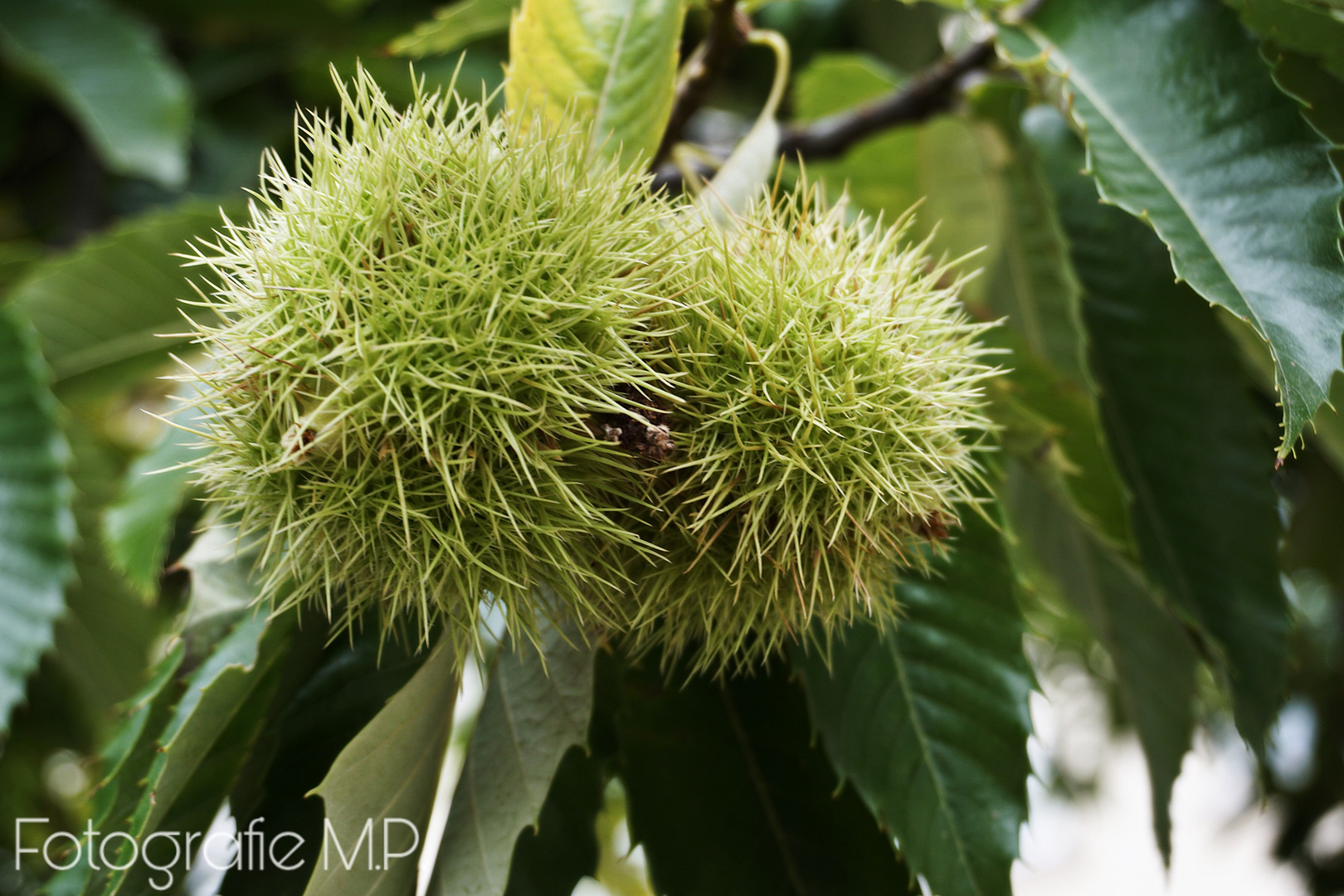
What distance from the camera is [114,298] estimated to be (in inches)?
38.9

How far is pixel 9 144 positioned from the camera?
1.40 metres

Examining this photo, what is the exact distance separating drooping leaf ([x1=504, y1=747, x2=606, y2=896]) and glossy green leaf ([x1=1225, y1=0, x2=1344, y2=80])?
2.35 feet

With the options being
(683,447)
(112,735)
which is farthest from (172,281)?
(683,447)

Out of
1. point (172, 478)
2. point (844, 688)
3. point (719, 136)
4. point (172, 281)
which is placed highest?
point (719, 136)

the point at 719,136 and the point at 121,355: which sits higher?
the point at 719,136

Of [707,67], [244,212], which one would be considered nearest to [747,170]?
[707,67]

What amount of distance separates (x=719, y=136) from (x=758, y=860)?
1.00 m

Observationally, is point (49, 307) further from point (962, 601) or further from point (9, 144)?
point (962, 601)

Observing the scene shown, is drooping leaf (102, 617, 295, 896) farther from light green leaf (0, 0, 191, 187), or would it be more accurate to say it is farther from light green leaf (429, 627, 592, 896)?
light green leaf (0, 0, 191, 187)

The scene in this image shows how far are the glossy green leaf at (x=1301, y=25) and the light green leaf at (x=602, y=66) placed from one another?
1.34 ft

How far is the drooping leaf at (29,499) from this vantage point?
0.82 meters

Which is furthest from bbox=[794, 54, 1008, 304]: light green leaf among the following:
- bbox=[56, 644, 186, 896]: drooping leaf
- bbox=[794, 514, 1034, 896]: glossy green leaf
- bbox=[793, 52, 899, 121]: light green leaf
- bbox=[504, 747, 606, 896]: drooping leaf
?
bbox=[56, 644, 186, 896]: drooping leaf

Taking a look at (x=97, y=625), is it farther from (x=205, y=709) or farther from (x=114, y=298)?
(x=205, y=709)

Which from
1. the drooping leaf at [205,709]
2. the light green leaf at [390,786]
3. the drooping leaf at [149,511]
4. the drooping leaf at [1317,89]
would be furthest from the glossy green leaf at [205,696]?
the drooping leaf at [1317,89]
